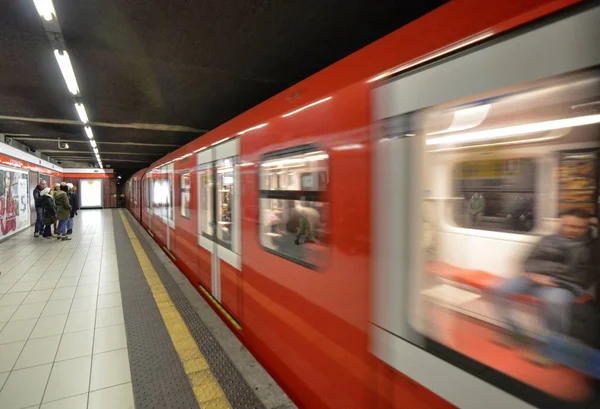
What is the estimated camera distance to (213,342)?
3154 mm

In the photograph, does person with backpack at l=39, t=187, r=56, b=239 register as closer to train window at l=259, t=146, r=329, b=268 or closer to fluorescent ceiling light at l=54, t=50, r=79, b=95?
fluorescent ceiling light at l=54, t=50, r=79, b=95

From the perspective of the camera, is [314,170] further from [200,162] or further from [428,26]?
[200,162]

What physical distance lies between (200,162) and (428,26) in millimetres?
3714

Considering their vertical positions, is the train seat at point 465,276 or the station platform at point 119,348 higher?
the train seat at point 465,276

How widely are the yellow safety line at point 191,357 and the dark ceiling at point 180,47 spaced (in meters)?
2.98

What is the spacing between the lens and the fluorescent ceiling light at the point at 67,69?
3.80 m

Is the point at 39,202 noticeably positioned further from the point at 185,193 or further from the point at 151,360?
the point at 151,360

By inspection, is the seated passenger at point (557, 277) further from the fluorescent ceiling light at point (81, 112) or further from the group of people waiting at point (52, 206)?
the group of people waiting at point (52, 206)

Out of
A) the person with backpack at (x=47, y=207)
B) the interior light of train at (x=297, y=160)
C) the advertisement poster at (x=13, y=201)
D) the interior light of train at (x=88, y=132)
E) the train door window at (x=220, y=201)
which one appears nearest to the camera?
the interior light of train at (x=297, y=160)

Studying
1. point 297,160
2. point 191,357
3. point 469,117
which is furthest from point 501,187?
point 191,357

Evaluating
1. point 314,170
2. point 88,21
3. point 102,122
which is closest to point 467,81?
point 314,170

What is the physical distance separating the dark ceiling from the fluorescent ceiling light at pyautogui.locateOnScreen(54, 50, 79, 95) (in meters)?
0.08

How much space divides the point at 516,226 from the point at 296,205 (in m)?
1.21

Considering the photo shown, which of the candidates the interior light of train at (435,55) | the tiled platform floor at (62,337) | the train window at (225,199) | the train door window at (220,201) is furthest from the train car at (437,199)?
the tiled platform floor at (62,337)
